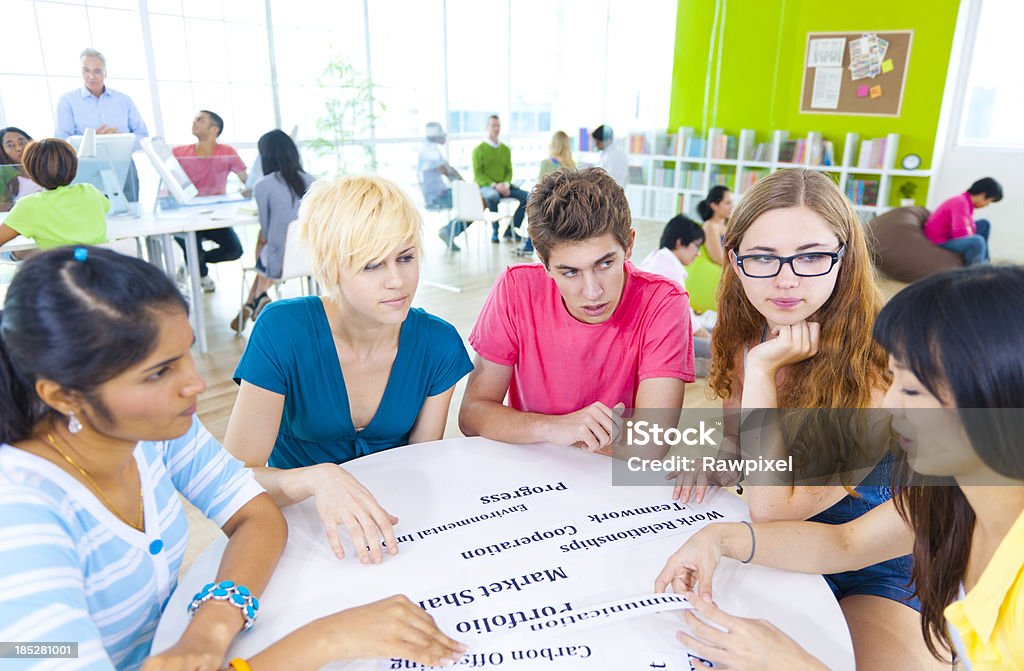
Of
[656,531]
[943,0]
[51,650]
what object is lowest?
[656,531]

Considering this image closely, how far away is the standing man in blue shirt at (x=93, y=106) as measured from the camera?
5.26 metres

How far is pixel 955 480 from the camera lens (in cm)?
94

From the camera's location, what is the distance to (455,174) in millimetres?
6926

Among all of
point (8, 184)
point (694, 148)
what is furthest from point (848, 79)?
point (8, 184)

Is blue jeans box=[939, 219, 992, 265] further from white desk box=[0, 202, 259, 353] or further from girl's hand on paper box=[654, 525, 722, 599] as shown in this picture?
girl's hand on paper box=[654, 525, 722, 599]

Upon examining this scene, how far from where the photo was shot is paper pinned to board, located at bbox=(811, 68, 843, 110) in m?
7.18

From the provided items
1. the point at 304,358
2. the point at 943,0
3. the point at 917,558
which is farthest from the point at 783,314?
the point at 943,0

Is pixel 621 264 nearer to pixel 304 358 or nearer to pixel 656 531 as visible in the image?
pixel 656 531

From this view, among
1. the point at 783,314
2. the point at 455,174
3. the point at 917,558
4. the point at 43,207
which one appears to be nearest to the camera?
the point at 917,558

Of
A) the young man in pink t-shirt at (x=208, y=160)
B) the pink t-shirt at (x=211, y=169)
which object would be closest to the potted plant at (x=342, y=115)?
the young man in pink t-shirt at (x=208, y=160)

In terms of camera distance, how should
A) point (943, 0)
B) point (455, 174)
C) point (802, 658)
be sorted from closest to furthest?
point (802, 658)
point (943, 0)
point (455, 174)

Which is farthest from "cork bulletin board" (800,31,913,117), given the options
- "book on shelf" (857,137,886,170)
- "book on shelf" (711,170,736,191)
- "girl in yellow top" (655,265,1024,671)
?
"girl in yellow top" (655,265,1024,671)

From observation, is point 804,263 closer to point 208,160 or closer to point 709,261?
point 709,261

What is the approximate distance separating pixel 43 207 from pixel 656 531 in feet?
11.9
